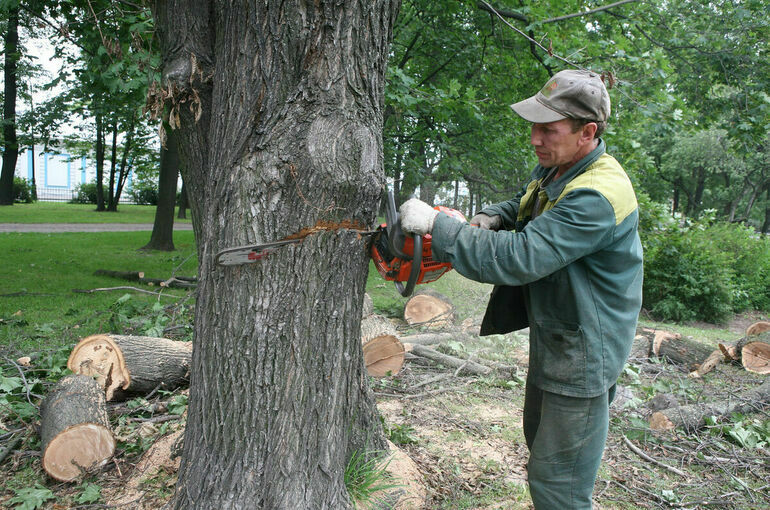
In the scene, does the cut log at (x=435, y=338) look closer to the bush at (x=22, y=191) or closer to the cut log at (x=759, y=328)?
the cut log at (x=759, y=328)

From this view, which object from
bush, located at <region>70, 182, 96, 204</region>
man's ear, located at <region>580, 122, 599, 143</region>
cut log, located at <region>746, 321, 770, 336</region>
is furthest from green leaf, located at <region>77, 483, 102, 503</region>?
bush, located at <region>70, 182, 96, 204</region>

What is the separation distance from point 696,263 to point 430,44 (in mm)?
6317

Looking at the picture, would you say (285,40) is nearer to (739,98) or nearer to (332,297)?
(332,297)

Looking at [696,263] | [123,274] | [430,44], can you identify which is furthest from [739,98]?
[123,274]

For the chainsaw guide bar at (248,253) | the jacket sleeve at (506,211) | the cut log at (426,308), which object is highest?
the jacket sleeve at (506,211)

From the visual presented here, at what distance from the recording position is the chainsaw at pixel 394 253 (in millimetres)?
1866

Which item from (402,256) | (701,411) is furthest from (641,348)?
(402,256)

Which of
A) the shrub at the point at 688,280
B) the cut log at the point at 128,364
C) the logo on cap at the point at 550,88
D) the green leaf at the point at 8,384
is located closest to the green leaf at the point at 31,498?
the cut log at the point at 128,364

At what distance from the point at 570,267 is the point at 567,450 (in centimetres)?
70

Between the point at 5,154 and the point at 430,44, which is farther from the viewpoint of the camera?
the point at 5,154

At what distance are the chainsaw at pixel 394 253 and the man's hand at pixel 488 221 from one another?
414 millimetres

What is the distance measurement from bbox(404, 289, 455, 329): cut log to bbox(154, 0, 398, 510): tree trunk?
4012 mm

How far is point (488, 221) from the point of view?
2.45m

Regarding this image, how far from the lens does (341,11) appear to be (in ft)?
6.40
